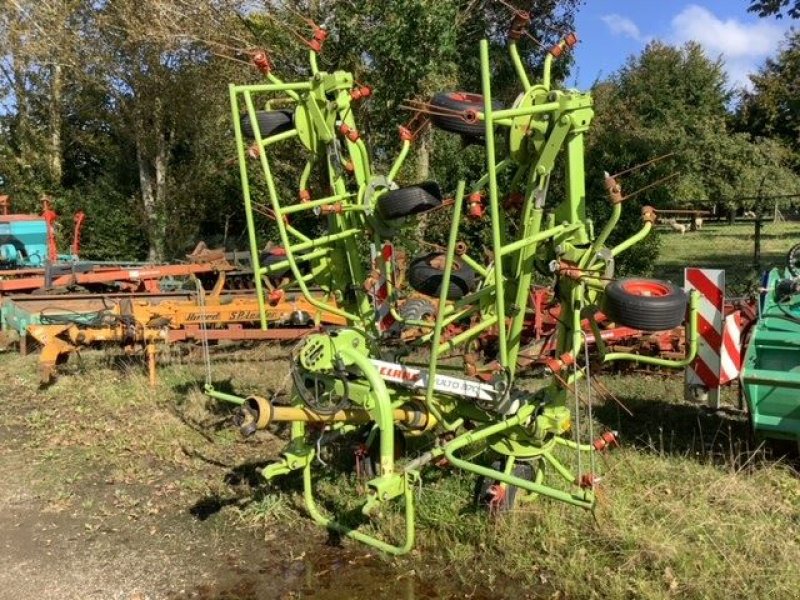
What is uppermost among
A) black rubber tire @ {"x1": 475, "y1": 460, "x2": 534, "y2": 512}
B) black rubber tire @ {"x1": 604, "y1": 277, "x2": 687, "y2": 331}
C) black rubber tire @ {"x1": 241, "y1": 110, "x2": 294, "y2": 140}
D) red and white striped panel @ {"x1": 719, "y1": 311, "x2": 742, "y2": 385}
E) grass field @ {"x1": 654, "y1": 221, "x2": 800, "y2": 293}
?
black rubber tire @ {"x1": 241, "y1": 110, "x2": 294, "y2": 140}

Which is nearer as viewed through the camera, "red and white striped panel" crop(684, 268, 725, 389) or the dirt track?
the dirt track

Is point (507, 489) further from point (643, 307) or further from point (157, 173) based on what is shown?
point (157, 173)

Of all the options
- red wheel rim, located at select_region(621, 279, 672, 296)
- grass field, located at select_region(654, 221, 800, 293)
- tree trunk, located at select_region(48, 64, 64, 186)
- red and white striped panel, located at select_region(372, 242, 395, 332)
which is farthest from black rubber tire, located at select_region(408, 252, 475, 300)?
tree trunk, located at select_region(48, 64, 64, 186)

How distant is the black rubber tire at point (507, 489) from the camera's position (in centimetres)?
457

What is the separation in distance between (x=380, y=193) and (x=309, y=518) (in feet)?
7.19

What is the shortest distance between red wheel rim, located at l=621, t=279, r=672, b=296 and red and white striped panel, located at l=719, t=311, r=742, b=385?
1.60 metres

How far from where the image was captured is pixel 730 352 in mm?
5449

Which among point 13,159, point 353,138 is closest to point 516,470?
point 353,138

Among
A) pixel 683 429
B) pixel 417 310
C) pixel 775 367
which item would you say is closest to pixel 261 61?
pixel 417 310

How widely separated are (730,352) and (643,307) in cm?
207

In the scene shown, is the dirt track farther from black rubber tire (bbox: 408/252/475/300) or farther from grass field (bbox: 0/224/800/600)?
black rubber tire (bbox: 408/252/475/300)

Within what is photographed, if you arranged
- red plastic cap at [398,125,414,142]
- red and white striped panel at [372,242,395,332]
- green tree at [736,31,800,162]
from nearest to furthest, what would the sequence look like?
red plastic cap at [398,125,414,142]
red and white striped panel at [372,242,395,332]
green tree at [736,31,800,162]

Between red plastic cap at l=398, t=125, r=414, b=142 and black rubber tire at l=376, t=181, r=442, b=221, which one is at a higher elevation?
red plastic cap at l=398, t=125, r=414, b=142

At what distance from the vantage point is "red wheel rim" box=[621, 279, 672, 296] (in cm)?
396
